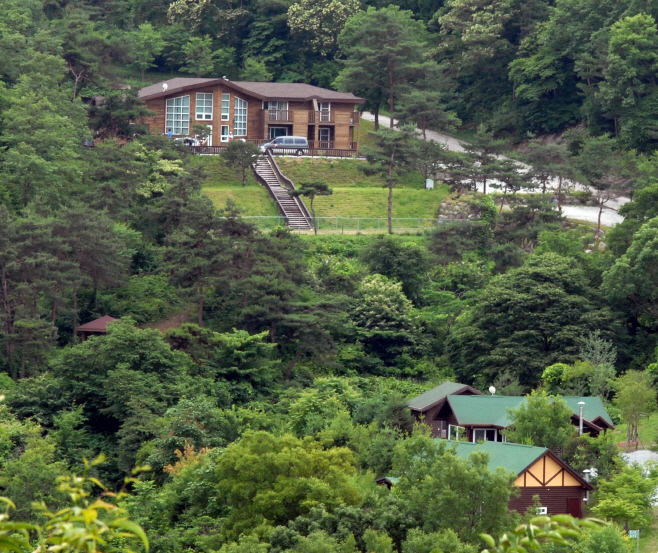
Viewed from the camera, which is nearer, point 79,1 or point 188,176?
point 188,176

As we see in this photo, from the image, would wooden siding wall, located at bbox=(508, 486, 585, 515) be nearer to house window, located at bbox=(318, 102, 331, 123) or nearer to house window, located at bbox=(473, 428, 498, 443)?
house window, located at bbox=(473, 428, 498, 443)

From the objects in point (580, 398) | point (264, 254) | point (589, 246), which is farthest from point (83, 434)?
point (589, 246)

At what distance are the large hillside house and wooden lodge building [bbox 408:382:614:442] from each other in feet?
91.2

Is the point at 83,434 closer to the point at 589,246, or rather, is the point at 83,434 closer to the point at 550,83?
the point at 589,246

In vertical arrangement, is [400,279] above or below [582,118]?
below

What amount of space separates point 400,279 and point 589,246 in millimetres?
10016

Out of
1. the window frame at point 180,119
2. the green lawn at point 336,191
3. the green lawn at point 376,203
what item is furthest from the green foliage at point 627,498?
the window frame at point 180,119

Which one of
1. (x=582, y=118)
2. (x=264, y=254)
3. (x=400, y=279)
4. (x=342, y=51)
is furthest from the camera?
(x=342, y=51)

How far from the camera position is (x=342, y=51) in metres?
70.3

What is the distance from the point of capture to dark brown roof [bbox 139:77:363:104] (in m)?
57.9

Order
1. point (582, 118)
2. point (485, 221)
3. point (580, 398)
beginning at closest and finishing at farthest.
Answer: point (580, 398) < point (485, 221) < point (582, 118)

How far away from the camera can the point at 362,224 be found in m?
50.8

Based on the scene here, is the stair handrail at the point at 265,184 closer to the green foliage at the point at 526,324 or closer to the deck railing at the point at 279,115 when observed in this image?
the deck railing at the point at 279,115

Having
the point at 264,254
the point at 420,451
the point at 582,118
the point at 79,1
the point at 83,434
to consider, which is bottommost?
the point at 83,434
